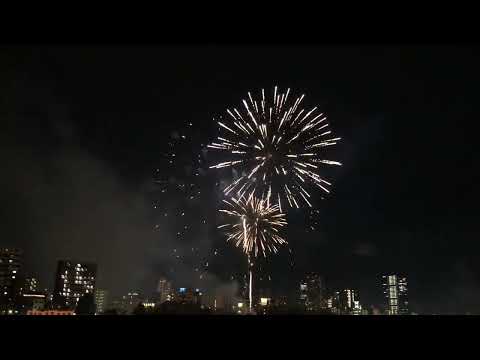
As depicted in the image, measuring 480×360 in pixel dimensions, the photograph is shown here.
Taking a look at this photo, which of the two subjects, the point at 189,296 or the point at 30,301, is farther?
the point at 30,301

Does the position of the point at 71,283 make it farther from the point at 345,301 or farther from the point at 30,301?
the point at 345,301

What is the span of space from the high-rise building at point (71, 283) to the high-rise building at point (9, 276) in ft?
40.5

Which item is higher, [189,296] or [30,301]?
[189,296]

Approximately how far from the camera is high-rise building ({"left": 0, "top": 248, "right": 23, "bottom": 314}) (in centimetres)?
11406

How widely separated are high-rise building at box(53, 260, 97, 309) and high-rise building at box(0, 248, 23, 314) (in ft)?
40.5

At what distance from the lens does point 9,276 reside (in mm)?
118125

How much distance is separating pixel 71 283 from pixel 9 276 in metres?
18.6

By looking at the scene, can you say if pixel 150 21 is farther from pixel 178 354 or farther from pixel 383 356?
pixel 383 356

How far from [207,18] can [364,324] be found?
2.80 m

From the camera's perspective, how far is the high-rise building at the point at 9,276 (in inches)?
4491

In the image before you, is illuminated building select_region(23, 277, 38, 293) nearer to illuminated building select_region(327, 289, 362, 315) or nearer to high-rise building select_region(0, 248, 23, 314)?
high-rise building select_region(0, 248, 23, 314)

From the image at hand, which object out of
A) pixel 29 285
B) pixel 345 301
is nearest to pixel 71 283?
pixel 29 285

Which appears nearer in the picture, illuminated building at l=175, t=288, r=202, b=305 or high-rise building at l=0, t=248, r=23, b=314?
illuminated building at l=175, t=288, r=202, b=305

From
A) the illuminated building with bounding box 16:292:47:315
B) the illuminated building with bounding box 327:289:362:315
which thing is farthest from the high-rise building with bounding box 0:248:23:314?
the illuminated building with bounding box 327:289:362:315
